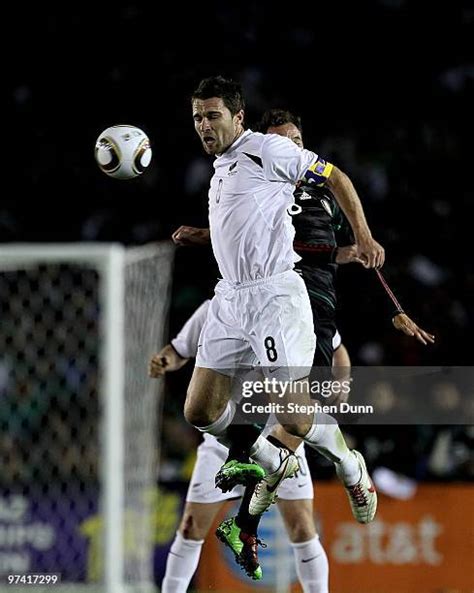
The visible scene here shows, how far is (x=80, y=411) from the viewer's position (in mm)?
8102

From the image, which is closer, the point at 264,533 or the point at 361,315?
the point at 361,315

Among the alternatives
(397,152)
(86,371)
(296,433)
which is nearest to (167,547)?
(86,371)

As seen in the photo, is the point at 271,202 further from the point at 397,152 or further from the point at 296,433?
the point at 397,152

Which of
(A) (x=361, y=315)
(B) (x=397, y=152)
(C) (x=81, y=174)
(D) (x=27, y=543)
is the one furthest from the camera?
(C) (x=81, y=174)

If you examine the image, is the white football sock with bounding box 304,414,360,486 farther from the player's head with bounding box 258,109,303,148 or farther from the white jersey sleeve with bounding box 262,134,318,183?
the player's head with bounding box 258,109,303,148

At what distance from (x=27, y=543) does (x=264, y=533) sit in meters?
1.37

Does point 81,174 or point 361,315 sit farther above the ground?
point 81,174

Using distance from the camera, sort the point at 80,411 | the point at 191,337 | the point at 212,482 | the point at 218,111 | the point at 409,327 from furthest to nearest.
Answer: the point at 80,411 < the point at 212,482 < the point at 191,337 < the point at 409,327 < the point at 218,111

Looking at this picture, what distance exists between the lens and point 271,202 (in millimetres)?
3965

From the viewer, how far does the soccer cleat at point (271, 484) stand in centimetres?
418

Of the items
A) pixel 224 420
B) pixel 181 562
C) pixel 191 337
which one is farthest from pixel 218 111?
pixel 181 562

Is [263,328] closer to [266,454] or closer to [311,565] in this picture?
[266,454]

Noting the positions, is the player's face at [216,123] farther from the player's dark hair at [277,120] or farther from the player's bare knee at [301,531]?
the player's bare knee at [301,531]

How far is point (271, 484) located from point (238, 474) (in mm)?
167
